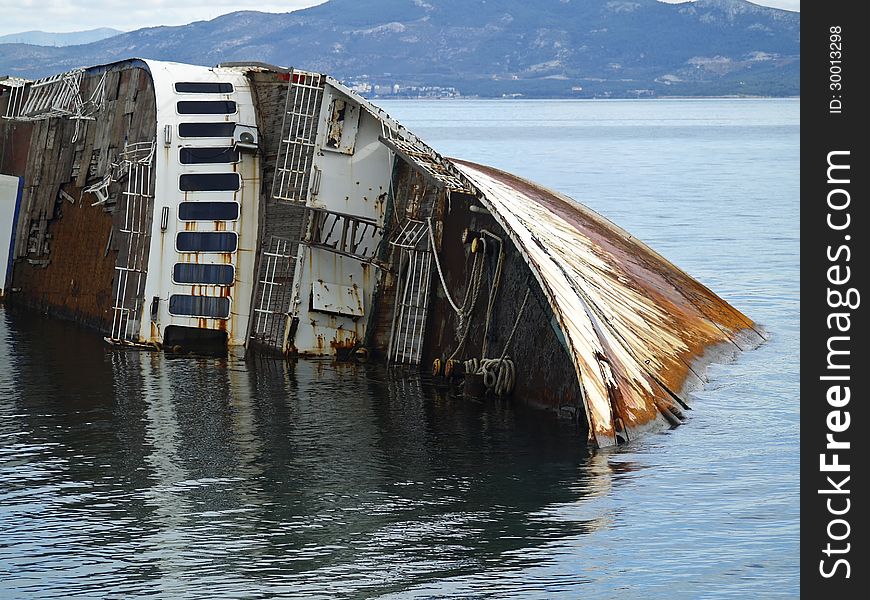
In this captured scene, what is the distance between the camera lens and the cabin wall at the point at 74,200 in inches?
1526

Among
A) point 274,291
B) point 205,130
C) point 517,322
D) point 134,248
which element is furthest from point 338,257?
point 517,322

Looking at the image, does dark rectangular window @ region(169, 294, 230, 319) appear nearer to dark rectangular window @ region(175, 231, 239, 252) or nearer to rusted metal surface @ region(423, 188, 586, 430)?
dark rectangular window @ region(175, 231, 239, 252)

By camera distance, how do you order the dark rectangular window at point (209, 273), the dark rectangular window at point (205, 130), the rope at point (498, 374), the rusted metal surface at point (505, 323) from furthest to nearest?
the dark rectangular window at point (205, 130) < the dark rectangular window at point (209, 273) < the rope at point (498, 374) < the rusted metal surface at point (505, 323)

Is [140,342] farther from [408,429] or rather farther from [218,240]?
[408,429]

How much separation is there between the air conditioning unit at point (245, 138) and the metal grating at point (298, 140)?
0.76m

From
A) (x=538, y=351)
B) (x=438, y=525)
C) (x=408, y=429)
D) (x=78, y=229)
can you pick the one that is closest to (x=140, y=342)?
(x=78, y=229)

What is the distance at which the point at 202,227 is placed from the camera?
35250 millimetres

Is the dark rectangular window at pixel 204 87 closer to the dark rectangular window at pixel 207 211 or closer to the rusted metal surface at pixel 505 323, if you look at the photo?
the dark rectangular window at pixel 207 211

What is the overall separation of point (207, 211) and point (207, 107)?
126 inches

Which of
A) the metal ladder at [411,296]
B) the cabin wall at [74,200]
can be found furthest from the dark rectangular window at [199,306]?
the metal ladder at [411,296]

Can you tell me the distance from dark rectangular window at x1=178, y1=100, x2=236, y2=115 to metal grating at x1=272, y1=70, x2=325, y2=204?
72.8 inches

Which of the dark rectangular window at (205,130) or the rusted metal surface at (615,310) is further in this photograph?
the dark rectangular window at (205,130)

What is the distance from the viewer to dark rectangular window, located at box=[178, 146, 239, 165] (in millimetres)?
35594

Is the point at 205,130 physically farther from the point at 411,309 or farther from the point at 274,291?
the point at 411,309
